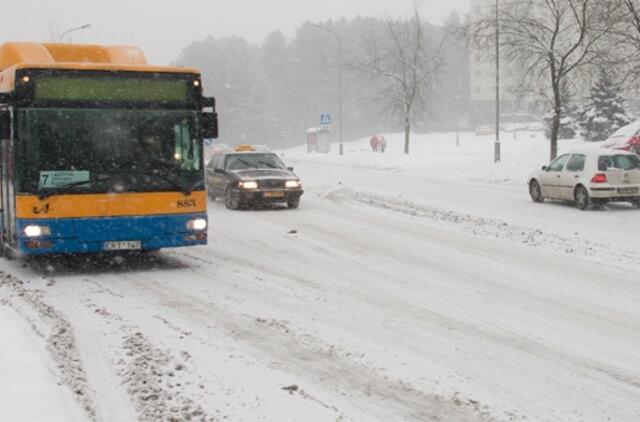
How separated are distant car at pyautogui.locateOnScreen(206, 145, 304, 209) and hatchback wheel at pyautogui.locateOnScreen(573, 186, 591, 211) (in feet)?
23.1

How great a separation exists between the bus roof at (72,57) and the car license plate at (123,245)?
2.42m

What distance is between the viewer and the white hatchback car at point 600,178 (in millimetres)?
19922

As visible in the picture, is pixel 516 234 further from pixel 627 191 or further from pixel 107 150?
pixel 107 150

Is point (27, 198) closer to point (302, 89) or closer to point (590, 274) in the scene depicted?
point (590, 274)

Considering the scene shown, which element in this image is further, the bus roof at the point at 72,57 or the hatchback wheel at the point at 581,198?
the hatchback wheel at the point at 581,198

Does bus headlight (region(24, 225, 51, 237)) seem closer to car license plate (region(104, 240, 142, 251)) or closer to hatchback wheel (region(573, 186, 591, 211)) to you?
car license plate (region(104, 240, 142, 251))

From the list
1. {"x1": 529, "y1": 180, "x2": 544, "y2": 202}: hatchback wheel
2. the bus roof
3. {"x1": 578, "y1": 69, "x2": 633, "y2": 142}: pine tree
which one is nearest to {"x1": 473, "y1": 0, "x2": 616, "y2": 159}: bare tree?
{"x1": 529, "y1": 180, "x2": 544, "y2": 202}: hatchback wheel

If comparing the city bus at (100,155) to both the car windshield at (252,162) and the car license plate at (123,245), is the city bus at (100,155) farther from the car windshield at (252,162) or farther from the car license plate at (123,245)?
the car windshield at (252,162)

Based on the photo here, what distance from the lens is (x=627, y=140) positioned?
30688 mm

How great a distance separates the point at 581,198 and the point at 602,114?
30.7m

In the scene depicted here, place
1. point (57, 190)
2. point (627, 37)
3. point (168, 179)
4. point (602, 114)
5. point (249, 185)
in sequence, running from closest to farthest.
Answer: point (57, 190) → point (168, 179) → point (249, 185) → point (627, 37) → point (602, 114)

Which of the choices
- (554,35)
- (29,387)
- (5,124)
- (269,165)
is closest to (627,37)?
(554,35)

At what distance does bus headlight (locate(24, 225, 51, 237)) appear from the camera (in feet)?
35.3

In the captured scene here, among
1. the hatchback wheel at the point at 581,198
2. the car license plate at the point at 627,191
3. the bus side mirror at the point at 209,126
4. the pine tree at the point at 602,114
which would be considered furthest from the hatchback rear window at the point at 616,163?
the pine tree at the point at 602,114
